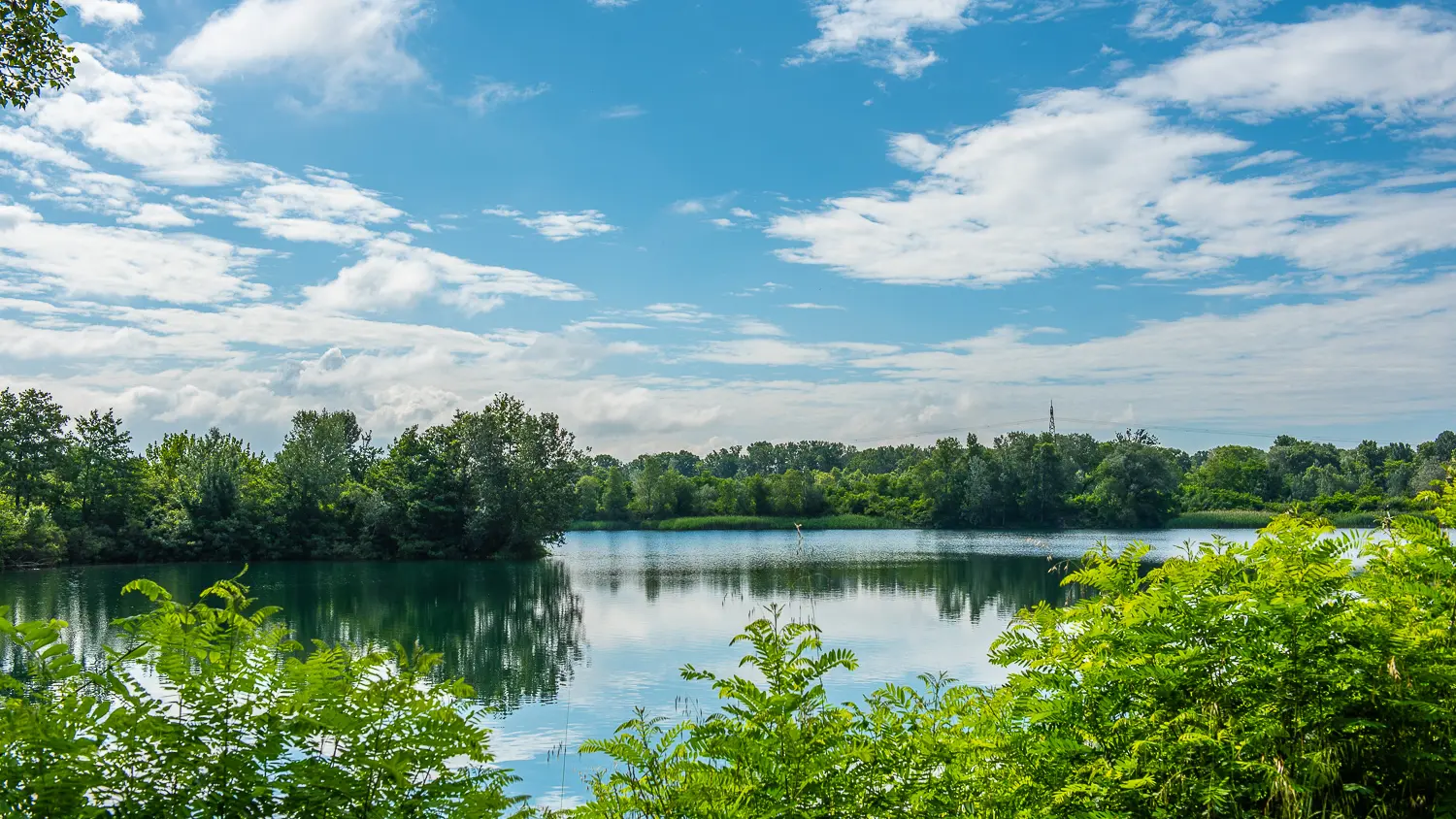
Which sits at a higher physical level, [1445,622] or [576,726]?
[1445,622]

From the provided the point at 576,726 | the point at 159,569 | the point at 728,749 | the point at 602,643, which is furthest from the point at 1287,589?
the point at 159,569

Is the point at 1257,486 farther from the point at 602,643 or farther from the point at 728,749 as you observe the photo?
the point at 728,749

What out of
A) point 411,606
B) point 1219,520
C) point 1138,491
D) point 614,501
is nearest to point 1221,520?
point 1219,520

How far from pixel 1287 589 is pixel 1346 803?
0.86m

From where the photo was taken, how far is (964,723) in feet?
13.5

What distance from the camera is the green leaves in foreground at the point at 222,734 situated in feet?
8.21

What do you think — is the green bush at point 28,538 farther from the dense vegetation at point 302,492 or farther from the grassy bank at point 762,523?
the grassy bank at point 762,523

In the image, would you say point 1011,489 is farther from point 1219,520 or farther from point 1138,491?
point 1219,520

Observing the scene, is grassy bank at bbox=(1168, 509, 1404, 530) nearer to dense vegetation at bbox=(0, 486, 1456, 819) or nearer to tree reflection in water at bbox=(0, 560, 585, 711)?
tree reflection in water at bbox=(0, 560, 585, 711)

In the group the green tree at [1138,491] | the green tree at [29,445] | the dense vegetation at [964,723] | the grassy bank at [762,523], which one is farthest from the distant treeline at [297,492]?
the dense vegetation at [964,723]

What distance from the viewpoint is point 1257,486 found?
96812mm

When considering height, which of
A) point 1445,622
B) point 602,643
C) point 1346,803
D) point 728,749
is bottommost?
point 602,643

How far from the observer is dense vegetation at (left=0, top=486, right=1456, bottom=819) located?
2.72 meters

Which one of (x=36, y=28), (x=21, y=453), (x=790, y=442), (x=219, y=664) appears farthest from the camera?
(x=790, y=442)
